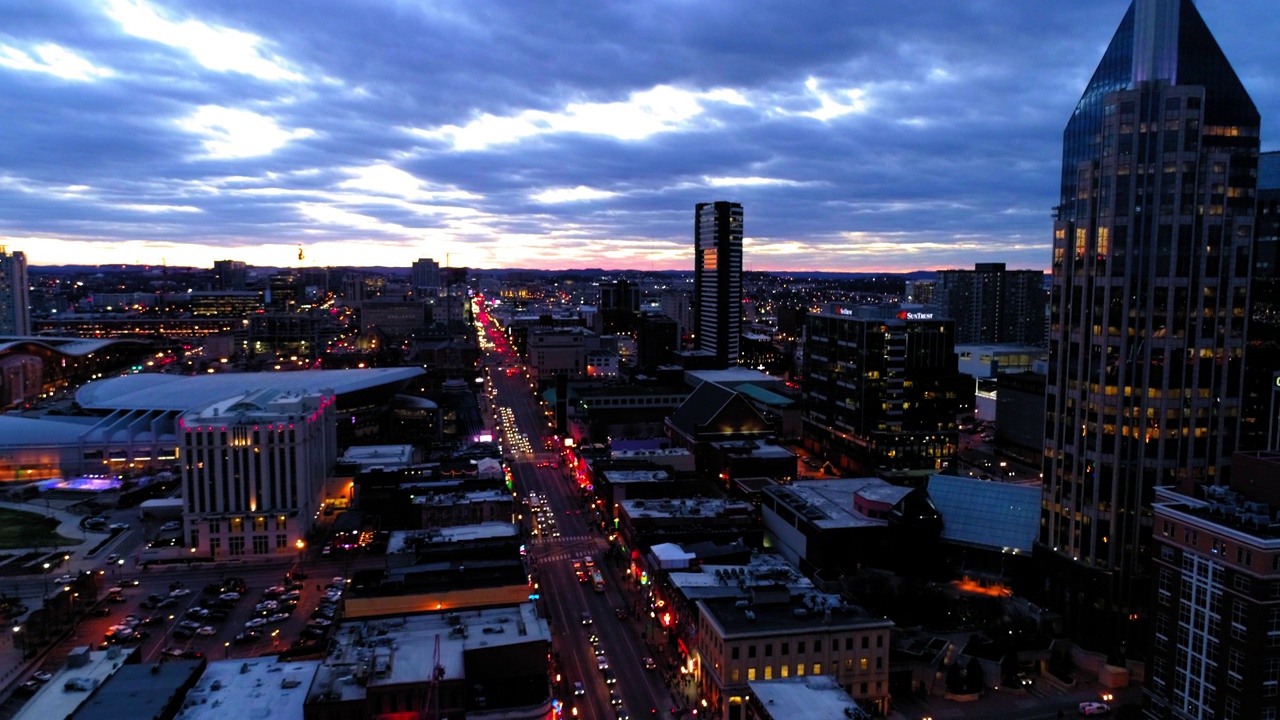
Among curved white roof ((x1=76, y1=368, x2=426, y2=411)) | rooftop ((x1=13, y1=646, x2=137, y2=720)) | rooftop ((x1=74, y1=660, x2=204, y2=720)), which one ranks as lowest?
rooftop ((x1=13, y1=646, x2=137, y2=720))

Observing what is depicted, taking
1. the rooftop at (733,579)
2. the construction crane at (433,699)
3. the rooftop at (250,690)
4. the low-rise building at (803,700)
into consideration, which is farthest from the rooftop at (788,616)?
the rooftop at (250,690)

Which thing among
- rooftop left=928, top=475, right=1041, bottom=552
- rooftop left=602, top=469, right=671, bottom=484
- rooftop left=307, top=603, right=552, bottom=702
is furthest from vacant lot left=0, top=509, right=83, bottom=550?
rooftop left=928, top=475, right=1041, bottom=552

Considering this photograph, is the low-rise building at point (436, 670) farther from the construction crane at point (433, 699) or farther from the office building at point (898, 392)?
the office building at point (898, 392)

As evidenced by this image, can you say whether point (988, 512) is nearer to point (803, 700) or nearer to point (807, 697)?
point (807, 697)

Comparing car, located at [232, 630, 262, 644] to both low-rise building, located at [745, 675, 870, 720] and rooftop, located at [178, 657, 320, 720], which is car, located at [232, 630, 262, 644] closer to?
rooftop, located at [178, 657, 320, 720]

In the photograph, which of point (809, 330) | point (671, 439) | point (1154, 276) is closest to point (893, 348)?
point (809, 330)

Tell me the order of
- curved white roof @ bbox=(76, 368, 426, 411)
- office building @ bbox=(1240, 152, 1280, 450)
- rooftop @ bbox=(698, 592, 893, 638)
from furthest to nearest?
curved white roof @ bbox=(76, 368, 426, 411) < office building @ bbox=(1240, 152, 1280, 450) < rooftop @ bbox=(698, 592, 893, 638)

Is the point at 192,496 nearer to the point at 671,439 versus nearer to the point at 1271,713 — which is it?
the point at 671,439
